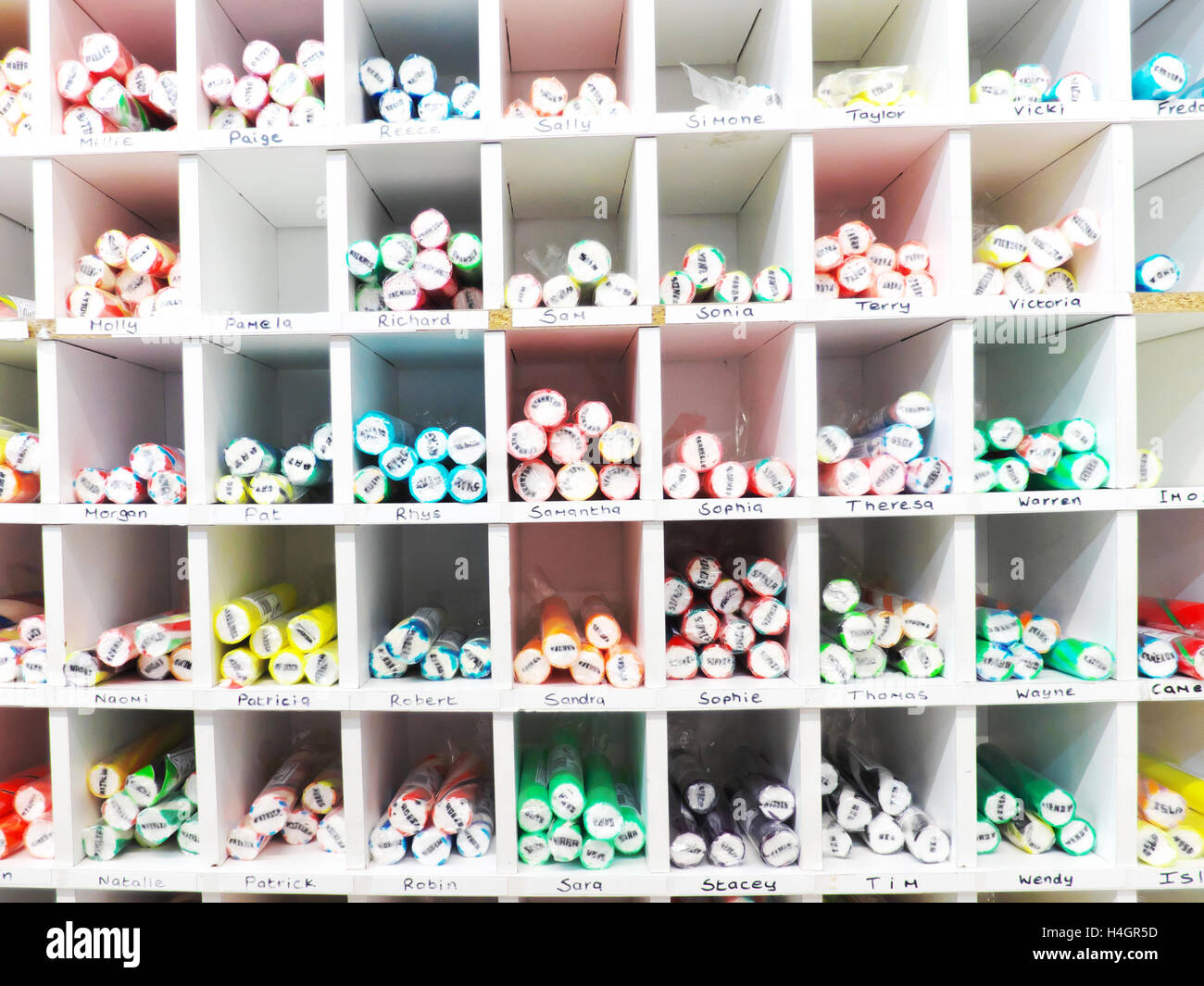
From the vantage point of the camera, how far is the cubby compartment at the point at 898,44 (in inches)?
50.4

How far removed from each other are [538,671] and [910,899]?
0.91 metres

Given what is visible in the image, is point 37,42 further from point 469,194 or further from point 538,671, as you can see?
point 538,671

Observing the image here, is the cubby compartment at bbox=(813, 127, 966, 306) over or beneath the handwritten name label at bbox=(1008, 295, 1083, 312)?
over

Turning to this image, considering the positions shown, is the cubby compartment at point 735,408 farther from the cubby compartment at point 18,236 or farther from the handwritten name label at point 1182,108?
the cubby compartment at point 18,236

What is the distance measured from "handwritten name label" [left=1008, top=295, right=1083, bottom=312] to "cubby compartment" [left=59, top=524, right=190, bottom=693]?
5.36 ft

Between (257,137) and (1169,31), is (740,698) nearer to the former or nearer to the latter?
(257,137)

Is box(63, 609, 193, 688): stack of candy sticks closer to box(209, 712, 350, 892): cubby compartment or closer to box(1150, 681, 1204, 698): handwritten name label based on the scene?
box(209, 712, 350, 892): cubby compartment

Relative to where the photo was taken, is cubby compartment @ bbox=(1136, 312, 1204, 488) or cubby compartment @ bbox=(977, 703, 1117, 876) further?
cubby compartment @ bbox=(1136, 312, 1204, 488)

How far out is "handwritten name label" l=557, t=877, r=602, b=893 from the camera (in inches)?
50.4

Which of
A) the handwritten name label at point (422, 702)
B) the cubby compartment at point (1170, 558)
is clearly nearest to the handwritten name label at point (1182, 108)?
the cubby compartment at point (1170, 558)

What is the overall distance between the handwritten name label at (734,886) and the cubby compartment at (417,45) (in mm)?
1480

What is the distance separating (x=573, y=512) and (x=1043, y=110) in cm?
114

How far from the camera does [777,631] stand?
4.39 ft

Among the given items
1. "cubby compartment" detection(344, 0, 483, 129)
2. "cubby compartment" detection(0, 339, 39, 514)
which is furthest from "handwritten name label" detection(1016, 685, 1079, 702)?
→ "cubby compartment" detection(0, 339, 39, 514)
